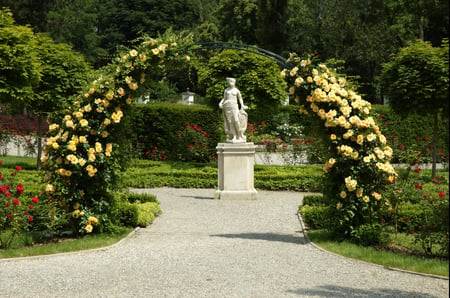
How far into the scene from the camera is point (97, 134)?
323 inches

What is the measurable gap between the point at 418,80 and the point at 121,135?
7.51 meters

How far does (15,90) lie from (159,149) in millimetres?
7286

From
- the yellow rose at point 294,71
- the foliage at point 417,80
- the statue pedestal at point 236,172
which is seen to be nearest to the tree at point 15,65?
the statue pedestal at point 236,172

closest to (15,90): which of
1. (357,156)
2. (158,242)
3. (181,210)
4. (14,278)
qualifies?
(181,210)

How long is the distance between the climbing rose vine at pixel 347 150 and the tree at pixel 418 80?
5.46 m

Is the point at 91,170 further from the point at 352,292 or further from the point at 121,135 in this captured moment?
the point at 352,292

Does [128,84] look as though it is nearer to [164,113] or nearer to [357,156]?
[357,156]

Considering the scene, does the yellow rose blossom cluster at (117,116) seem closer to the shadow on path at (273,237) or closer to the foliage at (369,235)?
the shadow on path at (273,237)

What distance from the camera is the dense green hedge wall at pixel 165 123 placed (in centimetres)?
1959

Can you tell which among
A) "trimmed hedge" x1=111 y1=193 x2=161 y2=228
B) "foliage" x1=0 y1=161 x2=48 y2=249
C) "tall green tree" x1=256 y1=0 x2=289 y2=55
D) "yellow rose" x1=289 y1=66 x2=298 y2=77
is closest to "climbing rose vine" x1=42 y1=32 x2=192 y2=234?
"foliage" x1=0 y1=161 x2=48 y2=249

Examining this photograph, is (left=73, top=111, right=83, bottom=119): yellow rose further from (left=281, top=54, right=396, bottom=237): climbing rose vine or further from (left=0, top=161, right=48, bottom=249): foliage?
(left=281, top=54, right=396, bottom=237): climbing rose vine

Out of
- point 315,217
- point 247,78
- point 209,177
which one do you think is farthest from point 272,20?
point 315,217

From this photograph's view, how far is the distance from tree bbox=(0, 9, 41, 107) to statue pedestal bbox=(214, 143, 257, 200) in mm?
4833

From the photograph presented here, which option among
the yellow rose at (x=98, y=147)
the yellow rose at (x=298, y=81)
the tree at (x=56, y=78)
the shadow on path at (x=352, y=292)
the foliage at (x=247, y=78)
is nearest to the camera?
the shadow on path at (x=352, y=292)
